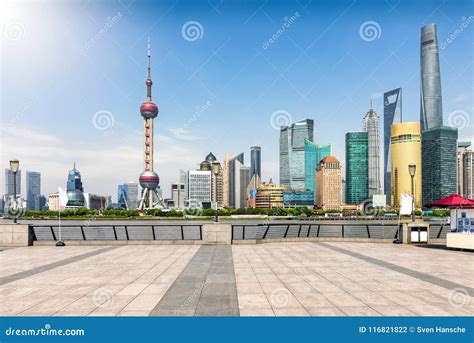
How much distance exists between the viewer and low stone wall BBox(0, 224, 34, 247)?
73.8 ft

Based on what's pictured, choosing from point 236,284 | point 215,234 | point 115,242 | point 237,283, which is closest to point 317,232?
point 215,234

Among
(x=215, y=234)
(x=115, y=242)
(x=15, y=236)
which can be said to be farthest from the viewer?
(x=115, y=242)

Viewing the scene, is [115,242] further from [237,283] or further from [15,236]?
[237,283]

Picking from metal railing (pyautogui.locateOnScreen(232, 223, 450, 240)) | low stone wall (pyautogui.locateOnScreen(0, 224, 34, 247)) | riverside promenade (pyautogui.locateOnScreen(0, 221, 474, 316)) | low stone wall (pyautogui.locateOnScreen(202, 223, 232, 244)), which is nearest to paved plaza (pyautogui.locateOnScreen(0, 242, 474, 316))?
riverside promenade (pyautogui.locateOnScreen(0, 221, 474, 316))

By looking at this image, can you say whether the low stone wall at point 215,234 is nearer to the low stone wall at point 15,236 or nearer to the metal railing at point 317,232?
the metal railing at point 317,232

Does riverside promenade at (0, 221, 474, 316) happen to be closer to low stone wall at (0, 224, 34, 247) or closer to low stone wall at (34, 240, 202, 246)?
low stone wall at (0, 224, 34, 247)

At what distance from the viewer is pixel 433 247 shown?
22000mm

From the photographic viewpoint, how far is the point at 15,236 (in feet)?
74.0

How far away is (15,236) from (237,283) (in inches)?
728

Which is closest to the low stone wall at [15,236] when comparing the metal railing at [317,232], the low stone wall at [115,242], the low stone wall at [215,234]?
the low stone wall at [115,242]

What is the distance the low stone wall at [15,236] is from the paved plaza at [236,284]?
414 centimetres

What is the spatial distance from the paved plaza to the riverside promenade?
30 mm

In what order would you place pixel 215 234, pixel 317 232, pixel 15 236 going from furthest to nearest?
pixel 317 232
pixel 215 234
pixel 15 236
